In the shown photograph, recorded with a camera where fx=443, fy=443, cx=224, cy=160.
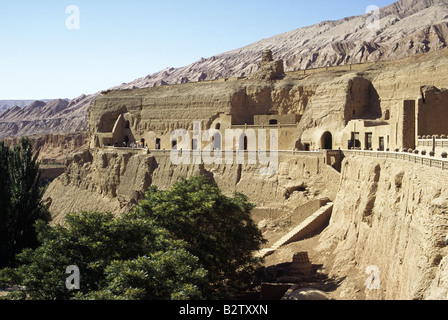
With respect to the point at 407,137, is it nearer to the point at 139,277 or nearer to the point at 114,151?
the point at 139,277

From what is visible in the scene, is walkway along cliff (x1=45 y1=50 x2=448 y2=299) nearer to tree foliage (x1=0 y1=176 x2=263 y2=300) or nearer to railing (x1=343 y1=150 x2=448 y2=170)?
railing (x1=343 y1=150 x2=448 y2=170)

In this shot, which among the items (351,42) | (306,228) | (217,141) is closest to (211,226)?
(306,228)

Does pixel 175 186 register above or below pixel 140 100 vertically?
below

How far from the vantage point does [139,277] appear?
1145 cm

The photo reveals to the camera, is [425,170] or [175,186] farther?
[175,186]

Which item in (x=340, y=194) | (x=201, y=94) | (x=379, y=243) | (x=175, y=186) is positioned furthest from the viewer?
(x=201, y=94)

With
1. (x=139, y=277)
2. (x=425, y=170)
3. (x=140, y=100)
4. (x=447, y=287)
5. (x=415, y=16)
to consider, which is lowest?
(x=139, y=277)

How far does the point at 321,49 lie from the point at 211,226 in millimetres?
84059

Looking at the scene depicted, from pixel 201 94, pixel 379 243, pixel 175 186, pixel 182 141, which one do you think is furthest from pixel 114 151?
pixel 379 243

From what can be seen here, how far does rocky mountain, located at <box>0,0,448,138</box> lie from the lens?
78.5m

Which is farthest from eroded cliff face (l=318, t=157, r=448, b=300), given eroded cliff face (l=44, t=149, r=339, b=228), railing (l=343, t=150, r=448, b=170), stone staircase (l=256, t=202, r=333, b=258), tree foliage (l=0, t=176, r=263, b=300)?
tree foliage (l=0, t=176, r=263, b=300)

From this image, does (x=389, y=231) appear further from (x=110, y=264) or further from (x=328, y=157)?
(x=328, y=157)
